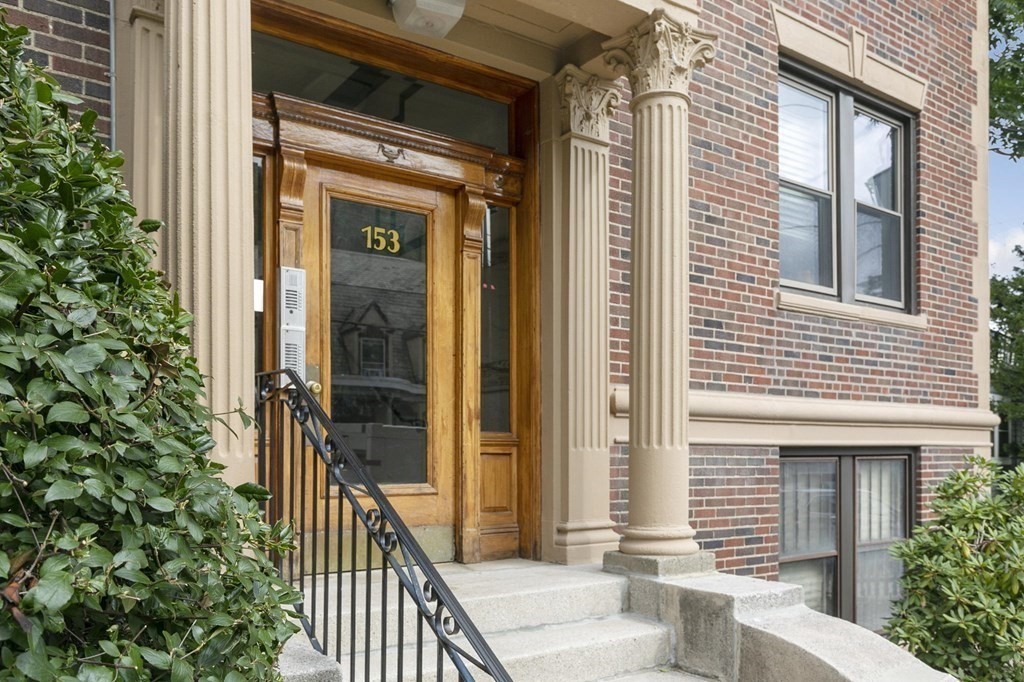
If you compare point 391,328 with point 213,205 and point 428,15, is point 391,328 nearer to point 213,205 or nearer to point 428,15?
point 428,15

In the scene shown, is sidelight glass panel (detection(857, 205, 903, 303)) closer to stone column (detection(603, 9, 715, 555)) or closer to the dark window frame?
the dark window frame

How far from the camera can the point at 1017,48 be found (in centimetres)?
1147

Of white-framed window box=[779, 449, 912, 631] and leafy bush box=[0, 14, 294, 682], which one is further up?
leafy bush box=[0, 14, 294, 682]

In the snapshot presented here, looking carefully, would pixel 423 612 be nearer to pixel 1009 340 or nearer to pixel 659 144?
pixel 659 144

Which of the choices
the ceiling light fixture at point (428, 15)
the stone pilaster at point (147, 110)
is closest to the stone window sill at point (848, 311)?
the ceiling light fixture at point (428, 15)

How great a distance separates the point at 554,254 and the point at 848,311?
9.52 ft

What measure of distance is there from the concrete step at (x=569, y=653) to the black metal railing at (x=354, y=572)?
0.04ft

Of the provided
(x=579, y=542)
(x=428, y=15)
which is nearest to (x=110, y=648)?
(x=428, y=15)

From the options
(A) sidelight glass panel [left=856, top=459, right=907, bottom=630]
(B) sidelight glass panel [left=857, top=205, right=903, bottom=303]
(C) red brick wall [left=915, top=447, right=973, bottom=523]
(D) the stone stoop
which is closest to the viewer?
(D) the stone stoop

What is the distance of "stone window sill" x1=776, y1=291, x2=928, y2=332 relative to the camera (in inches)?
259

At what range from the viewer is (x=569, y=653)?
159 inches

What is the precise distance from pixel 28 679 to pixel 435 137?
398 centimetres

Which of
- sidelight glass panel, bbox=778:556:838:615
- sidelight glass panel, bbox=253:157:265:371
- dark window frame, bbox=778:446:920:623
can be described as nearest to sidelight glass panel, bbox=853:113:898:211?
dark window frame, bbox=778:446:920:623

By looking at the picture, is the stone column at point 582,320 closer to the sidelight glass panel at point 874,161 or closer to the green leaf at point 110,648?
the sidelight glass panel at point 874,161
